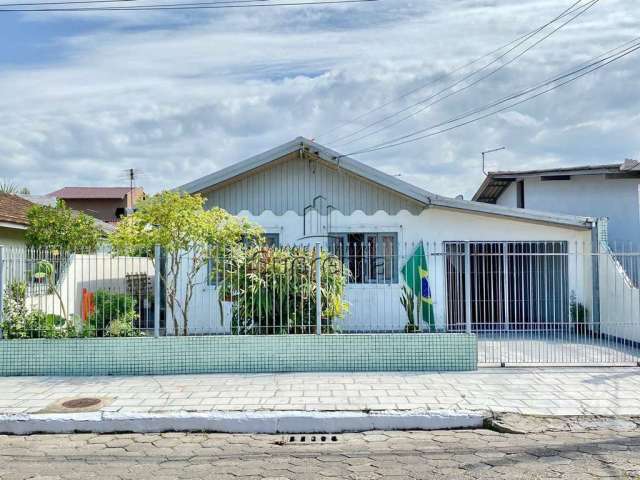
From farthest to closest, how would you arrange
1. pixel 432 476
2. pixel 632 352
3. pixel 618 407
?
1. pixel 632 352
2. pixel 618 407
3. pixel 432 476

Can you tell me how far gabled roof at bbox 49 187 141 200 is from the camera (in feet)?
164

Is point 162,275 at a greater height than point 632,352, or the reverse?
point 162,275

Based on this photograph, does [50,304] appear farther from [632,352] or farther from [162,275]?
[632,352]

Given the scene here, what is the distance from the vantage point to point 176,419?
7.00 meters

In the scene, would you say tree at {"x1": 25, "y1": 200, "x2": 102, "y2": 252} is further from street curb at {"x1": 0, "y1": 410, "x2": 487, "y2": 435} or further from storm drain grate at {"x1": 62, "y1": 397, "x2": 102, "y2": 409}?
street curb at {"x1": 0, "y1": 410, "x2": 487, "y2": 435}

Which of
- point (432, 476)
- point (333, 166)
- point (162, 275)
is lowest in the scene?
point (432, 476)

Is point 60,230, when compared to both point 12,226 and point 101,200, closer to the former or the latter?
point 12,226

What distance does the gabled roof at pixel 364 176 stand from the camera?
43.3 feet

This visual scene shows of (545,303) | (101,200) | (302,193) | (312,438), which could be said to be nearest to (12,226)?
(302,193)

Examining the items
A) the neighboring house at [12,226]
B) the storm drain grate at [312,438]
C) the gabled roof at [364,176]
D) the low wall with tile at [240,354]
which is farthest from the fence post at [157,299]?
the neighboring house at [12,226]

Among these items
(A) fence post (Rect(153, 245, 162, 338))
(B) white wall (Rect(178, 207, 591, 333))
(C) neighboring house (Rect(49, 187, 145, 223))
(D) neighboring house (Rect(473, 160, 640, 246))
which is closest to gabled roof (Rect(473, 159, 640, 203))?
(D) neighboring house (Rect(473, 160, 640, 246))

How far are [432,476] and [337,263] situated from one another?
5.18 m

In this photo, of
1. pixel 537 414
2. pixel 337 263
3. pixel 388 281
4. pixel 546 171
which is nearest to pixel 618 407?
pixel 537 414

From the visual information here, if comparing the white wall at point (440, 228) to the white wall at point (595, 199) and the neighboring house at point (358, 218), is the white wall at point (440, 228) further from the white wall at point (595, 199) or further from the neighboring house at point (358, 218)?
the white wall at point (595, 199)
